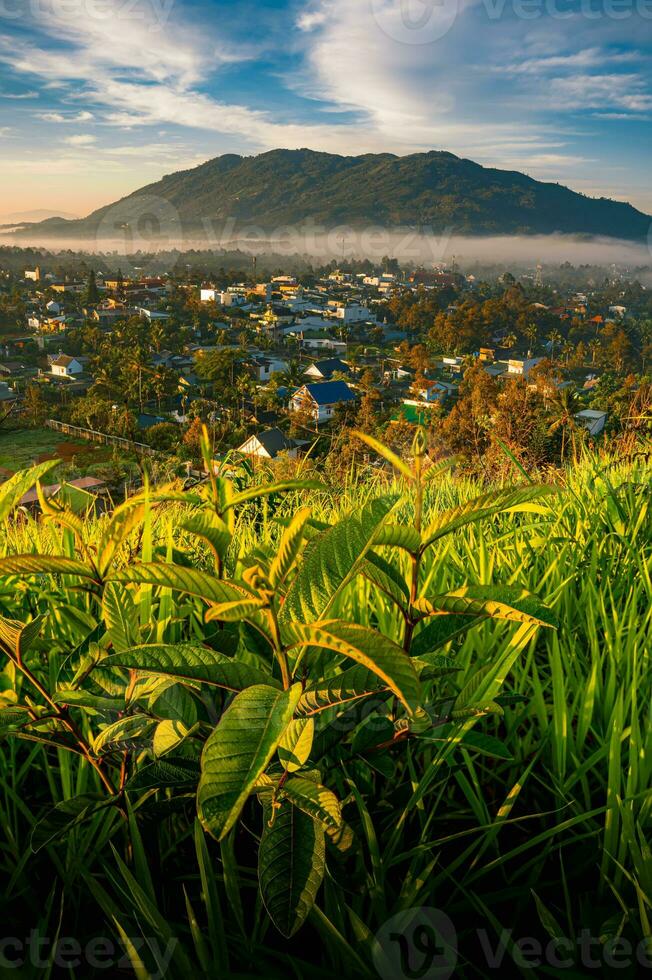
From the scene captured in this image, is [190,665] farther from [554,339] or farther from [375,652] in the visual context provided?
[554,339]

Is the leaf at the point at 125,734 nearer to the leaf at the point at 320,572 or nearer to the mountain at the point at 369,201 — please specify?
the leaf at the point at 320,572

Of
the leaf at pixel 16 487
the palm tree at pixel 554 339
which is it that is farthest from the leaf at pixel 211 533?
the palm tree at pixel 554 339

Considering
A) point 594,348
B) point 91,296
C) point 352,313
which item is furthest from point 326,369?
point 91,296

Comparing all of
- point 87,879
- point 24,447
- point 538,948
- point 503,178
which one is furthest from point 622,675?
point 503,178

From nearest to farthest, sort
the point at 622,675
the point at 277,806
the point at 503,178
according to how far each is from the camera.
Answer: the point at 277,806
the point at 622,675
the point at 503,178

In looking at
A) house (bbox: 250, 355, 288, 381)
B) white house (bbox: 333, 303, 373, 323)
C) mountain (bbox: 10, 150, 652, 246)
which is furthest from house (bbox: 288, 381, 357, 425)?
mountain (bbox: 10, 150, 652, 246)

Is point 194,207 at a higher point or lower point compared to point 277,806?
higher

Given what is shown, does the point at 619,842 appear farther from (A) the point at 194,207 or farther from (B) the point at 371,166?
(B) the point at 371,166
